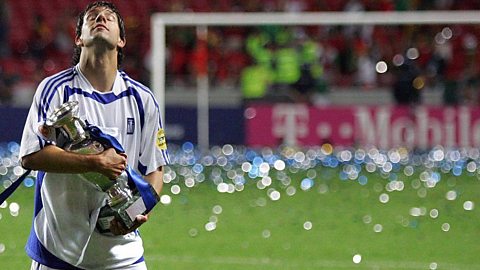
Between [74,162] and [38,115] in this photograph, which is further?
[38,115]

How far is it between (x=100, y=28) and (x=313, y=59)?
14.4 m

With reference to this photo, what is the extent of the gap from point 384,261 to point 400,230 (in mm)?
1582

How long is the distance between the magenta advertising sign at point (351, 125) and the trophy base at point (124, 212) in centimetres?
1263

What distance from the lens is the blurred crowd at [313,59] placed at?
18016 millimetres

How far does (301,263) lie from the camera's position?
28.6 ft

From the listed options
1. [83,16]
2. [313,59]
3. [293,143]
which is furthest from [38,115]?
[313,59]

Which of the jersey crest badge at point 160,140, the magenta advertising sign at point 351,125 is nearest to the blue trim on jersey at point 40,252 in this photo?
the jersey crest badge at point 160,140

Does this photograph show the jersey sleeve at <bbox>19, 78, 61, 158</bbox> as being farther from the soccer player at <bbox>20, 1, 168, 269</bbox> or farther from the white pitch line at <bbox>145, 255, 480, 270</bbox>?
the white pitch line at <bbox>145, 255, 480, 270</bbox>

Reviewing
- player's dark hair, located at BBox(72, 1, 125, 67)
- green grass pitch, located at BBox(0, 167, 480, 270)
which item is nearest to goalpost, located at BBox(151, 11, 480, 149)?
green grass pitch, located at BBox(0, 167, 480, 270)

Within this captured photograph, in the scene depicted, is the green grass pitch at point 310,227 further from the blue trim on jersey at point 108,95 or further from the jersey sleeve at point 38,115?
the jersey sleeve at point 38,115

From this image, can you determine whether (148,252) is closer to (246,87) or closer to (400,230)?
(400,230)

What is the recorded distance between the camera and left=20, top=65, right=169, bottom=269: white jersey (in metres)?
4.79

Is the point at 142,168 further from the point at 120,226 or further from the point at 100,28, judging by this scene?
the point at 100,28

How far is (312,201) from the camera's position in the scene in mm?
12172
